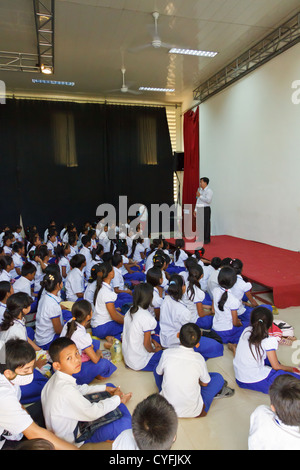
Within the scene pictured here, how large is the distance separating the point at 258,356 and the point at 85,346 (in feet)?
3.47

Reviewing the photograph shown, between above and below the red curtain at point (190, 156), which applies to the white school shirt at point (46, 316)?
below

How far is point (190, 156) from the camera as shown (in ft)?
26.9

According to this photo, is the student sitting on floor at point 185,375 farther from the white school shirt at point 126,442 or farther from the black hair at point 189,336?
the white school shirt at point 126,442

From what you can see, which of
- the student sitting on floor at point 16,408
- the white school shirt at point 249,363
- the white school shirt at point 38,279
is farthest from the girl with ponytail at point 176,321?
the white school shirt at point 38,279

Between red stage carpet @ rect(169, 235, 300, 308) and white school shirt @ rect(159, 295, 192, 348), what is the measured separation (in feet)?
4.69

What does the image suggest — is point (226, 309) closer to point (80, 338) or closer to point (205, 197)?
point (80, 338)

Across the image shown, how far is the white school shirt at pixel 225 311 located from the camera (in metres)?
2.48

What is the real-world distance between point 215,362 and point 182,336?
833mm

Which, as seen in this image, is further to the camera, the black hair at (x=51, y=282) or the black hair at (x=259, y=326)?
the black hair at (x=51, y=282)

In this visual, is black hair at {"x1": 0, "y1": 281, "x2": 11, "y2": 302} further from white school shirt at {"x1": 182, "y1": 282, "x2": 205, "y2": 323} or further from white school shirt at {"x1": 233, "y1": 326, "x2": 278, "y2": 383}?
white school shirt at {"x1": 233, "y1": 326, "x2": 278, "y2": 383}

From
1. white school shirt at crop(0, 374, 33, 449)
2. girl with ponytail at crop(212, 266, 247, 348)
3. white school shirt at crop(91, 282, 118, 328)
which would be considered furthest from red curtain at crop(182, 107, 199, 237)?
white school shirt at crop(0, 374, 33, 449)

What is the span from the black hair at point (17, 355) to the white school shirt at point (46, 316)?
92 centimetres

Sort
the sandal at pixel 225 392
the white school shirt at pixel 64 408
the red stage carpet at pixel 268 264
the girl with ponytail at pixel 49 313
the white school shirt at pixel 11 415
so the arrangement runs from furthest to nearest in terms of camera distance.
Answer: the red stage carpet at pixel 268 264 → the girl with ponytail at pixel 49 313 → the sandal at pixel 225 392 → the white school shirt at pixel 64 408 → the white school shirt at pixel 11 415
